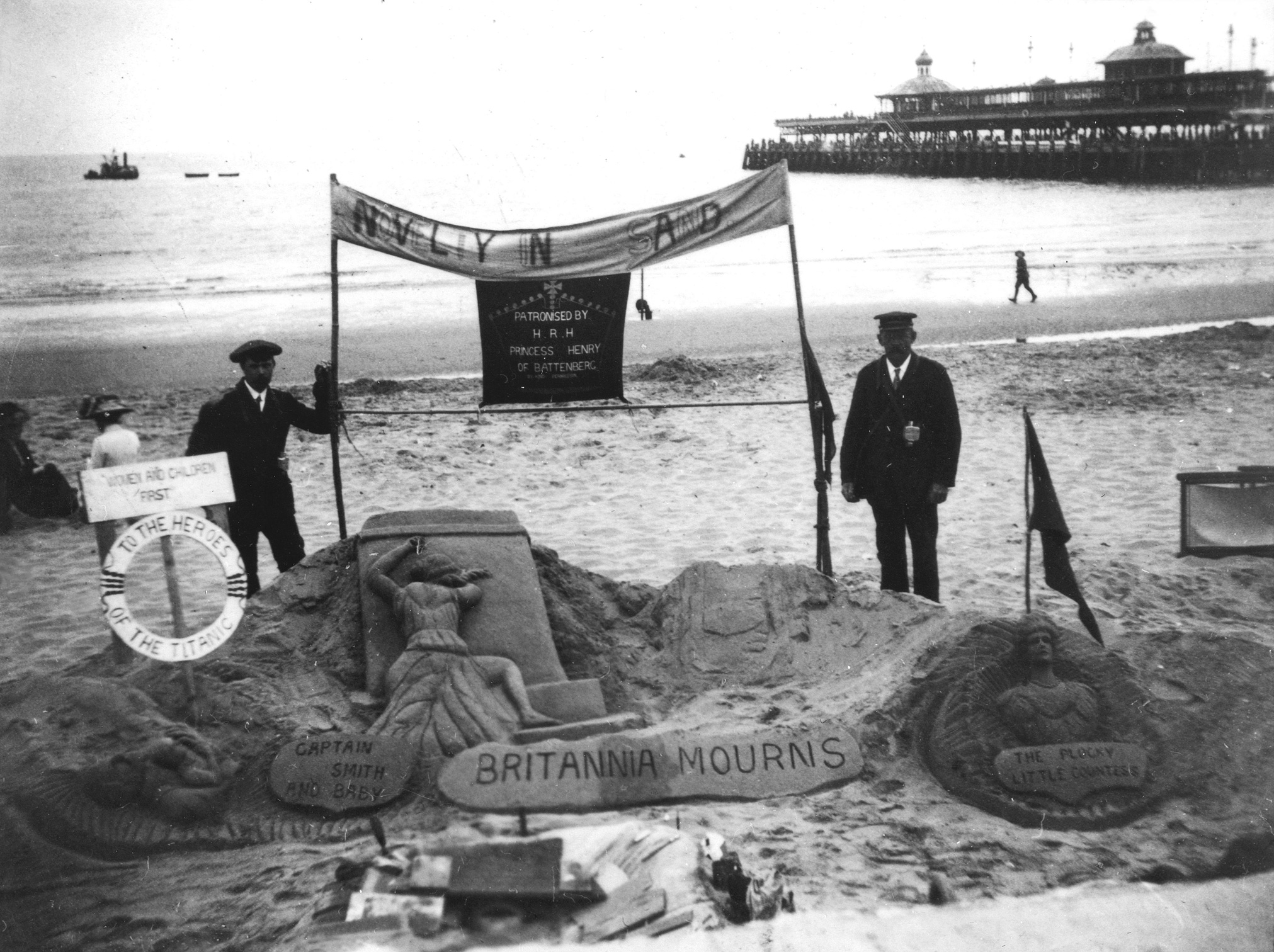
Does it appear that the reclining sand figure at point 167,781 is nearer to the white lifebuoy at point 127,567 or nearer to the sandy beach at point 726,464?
the white lifebuoy at point 127,567

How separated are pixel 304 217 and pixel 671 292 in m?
24.7

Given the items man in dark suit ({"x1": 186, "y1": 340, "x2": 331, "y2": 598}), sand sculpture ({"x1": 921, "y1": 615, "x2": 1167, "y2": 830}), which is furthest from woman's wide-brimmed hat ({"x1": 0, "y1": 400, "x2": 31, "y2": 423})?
sand sculpture ({"x1": 921, "y1": 615, "x2": 1167, "y2": 830})

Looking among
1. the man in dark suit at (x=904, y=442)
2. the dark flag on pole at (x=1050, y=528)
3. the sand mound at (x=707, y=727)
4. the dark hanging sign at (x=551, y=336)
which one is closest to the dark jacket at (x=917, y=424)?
the man in dark suit at (x=904, y=442)

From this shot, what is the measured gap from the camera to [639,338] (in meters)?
19.6

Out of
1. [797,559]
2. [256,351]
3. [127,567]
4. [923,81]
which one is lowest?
[797,559]

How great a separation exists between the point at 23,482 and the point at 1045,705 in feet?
23.2

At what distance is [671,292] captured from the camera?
83.4 ft

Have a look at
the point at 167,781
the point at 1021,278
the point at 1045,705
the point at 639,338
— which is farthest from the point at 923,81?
the point at 167,781

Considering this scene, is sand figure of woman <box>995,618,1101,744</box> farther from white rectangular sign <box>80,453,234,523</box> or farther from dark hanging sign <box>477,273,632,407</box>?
white rectangular sign <box>80,453,234,523</box>

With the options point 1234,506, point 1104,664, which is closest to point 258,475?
point 1104,664

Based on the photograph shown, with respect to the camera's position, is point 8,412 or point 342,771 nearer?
point 342,771

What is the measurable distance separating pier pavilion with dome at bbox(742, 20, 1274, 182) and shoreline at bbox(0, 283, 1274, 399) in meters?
12.1

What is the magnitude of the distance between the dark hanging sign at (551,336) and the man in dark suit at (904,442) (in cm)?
153

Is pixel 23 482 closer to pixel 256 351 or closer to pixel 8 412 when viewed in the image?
pixel 8 412
